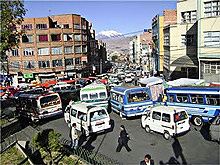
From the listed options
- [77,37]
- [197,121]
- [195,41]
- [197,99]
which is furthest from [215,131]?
[77,37]

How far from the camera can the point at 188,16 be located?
3056 centimetres

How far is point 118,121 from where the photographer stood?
18094 millimetres

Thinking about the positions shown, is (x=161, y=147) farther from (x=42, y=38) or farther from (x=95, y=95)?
(x=42, y=38)

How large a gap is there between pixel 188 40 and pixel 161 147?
73.0 feet

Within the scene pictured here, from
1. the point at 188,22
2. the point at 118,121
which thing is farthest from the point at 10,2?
the point at 188,22

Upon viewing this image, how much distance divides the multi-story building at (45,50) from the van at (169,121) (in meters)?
41.8

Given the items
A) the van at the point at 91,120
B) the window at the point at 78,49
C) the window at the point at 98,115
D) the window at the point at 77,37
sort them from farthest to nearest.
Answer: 1. the window at the point at 78,49
2. the window at the point at 77,37
3. the window at the point at 98,115
4. the van at the point at 91,120

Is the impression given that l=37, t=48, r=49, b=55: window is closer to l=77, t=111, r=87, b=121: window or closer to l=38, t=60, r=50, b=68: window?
l=38, t=60, r=50, b=68: window

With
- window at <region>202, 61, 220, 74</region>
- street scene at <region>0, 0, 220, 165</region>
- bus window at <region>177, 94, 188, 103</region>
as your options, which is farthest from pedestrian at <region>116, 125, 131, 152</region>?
window at <region>202, 61, 220, 74</region>

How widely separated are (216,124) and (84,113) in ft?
24.6

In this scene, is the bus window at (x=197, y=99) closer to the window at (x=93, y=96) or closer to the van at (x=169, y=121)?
the van at (x=169, y=121)

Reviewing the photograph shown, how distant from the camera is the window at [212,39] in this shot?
2456cm

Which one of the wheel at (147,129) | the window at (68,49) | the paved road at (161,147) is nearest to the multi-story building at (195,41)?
the paved road at (161,147)

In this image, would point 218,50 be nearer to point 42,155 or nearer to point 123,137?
point 123,137
